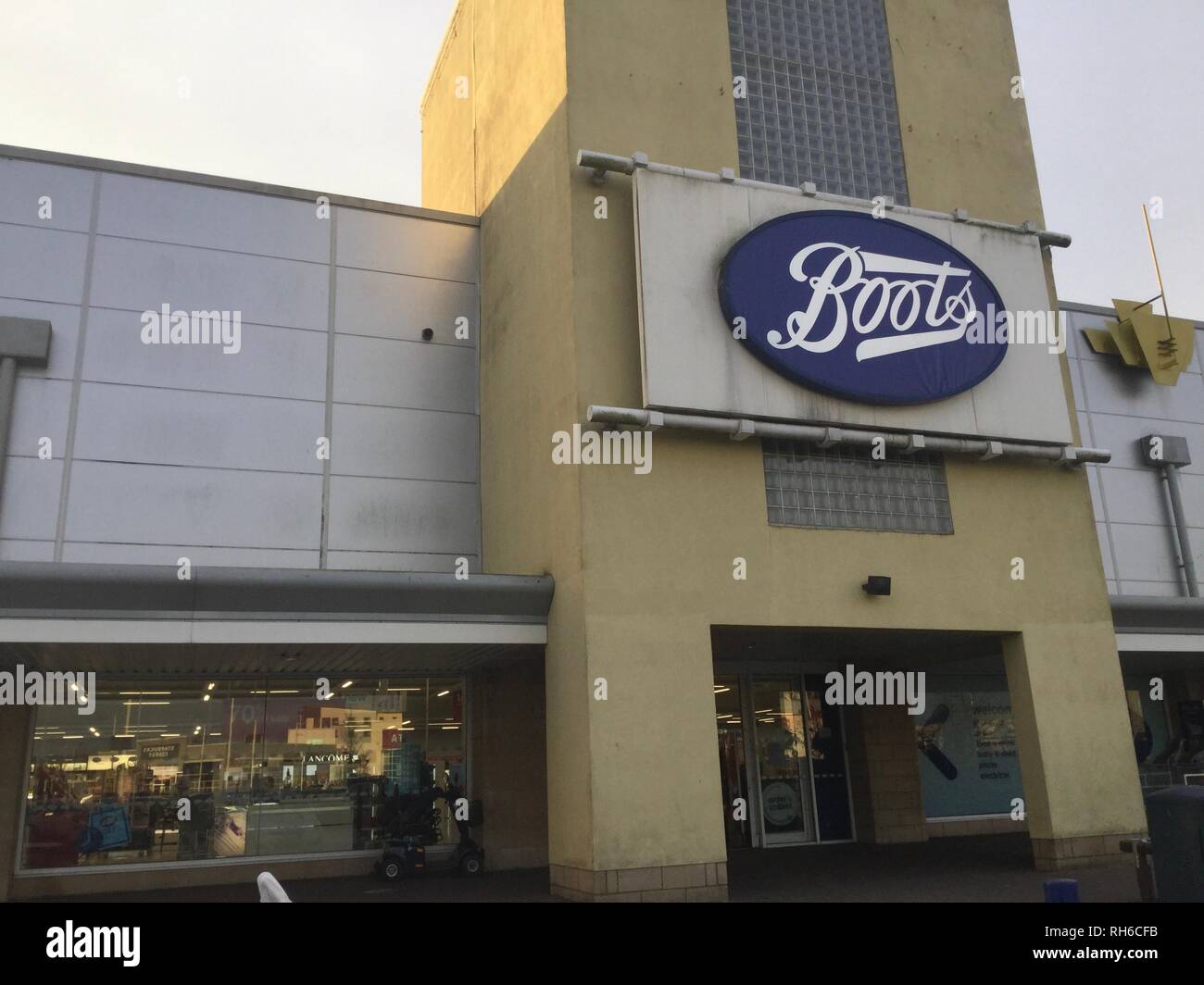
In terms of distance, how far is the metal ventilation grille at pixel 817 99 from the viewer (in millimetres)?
15180

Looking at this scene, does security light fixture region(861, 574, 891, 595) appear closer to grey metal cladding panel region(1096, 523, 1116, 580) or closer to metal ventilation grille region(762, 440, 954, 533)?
metal ventilation grille region(762, 440, 954, 533)

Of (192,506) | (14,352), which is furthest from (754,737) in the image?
(14,352)

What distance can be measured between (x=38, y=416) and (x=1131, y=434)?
2002cm

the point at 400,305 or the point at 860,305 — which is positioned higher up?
the point at 400,305

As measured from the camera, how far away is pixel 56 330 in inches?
576

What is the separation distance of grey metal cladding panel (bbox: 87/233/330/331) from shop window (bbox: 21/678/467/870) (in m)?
5.63

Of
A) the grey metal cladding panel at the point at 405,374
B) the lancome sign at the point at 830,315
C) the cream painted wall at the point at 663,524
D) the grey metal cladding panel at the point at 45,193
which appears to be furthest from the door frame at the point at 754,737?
the grey metal cladding panel at the point at 45,193

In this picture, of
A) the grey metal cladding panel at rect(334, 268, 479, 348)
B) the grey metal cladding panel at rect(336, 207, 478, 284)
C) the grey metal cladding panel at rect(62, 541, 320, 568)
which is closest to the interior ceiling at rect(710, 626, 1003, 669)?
the grey metal cladding panel at rect(62, 541, 320, 568)

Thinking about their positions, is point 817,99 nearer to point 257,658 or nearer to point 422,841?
point 257,658

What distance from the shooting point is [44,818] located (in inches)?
561

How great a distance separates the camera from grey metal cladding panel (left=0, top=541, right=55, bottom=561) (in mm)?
13711
